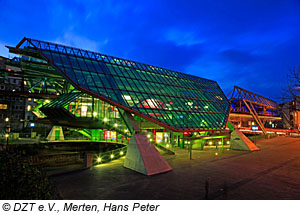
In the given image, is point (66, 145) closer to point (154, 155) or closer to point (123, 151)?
point (123, 151)

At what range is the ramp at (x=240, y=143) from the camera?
30520 millimetres

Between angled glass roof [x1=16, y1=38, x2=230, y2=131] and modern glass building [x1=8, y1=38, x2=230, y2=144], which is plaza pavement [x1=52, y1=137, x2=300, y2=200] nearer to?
modern glass building [x1=8, y1=38, x2=230, y2=144]

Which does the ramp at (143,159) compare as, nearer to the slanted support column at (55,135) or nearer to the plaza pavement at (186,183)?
the plaza pavement at (186,183)

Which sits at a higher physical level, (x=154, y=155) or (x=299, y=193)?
(x=154, y=155)

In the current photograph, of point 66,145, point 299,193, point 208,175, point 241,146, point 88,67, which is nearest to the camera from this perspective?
point 299,193

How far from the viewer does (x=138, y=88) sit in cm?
2641

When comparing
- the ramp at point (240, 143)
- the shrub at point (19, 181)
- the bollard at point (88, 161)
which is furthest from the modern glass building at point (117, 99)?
the shrub at point (19, 181)

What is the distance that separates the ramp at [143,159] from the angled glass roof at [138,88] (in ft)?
14.4

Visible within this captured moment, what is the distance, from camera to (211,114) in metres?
31.4

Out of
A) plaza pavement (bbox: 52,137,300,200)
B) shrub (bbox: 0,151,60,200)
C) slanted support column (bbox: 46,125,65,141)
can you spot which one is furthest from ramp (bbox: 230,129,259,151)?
slanted support column (bbox: 46,125,65,141)

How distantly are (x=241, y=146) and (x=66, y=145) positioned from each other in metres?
35.0

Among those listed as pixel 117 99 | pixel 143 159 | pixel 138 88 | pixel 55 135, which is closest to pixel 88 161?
pixel 143 159

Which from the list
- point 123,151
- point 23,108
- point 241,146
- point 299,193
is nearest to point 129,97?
point 123,151

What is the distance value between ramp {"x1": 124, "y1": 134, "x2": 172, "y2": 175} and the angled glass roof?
439 centimetres
